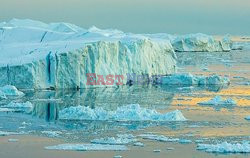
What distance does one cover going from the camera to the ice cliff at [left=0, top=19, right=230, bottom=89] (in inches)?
813

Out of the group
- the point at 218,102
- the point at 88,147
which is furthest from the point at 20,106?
the point at 88,147

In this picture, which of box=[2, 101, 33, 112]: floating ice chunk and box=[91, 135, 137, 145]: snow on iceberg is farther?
box=[2, 101, 33, 112]: floating ice chunk

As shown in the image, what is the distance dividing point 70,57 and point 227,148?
10.6 metres

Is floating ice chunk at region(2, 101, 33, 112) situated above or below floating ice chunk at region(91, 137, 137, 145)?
above

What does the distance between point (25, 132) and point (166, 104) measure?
598 centimetres

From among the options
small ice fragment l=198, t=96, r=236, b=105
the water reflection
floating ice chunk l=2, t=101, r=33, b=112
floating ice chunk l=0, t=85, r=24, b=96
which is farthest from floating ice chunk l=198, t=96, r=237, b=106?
floating ice chunk l=0, t=85, r=24, b=96

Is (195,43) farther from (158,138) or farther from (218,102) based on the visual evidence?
(158,138)

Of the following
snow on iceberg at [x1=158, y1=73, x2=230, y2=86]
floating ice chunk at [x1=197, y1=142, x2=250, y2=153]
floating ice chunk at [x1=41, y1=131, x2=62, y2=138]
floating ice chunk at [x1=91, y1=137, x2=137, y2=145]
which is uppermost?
snow on iceberg at [x1=158, y1=73, x2=230, y2=86]

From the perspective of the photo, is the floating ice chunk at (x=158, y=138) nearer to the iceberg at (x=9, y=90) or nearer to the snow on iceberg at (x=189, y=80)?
the iceberg at (x=9, y=90)

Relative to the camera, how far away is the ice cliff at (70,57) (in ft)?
67.7

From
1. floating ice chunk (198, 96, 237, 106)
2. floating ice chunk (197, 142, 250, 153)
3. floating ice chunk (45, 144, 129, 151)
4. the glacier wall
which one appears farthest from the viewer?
the glacier wall

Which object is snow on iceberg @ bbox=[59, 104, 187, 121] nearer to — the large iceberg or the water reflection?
the water reflection

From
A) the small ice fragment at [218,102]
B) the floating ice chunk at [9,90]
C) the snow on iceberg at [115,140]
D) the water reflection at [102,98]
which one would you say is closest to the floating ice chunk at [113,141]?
the snow on iceberg at [115,140]

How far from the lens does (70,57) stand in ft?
69.9
